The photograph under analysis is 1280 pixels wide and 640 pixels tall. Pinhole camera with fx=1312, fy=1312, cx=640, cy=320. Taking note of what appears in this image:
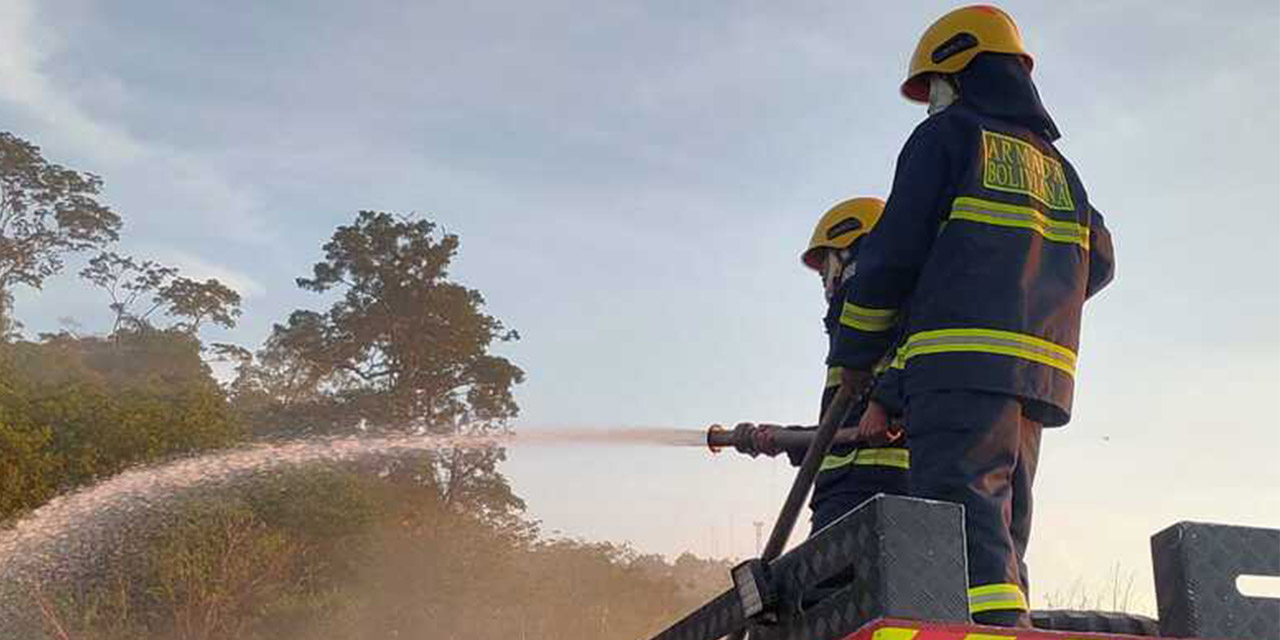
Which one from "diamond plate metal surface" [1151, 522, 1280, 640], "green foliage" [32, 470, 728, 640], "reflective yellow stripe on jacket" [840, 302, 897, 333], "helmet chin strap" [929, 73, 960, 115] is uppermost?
"helmet chin strap" [929, 73, 960, 115]

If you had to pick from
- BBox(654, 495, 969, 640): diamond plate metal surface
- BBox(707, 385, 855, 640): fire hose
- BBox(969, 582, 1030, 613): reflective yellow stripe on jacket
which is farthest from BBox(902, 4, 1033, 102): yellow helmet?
BBox(654, 495, 969, 640): diamond plate metal surface

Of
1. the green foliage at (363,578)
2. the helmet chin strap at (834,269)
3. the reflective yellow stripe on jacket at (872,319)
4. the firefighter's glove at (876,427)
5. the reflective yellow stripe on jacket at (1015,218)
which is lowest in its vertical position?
the green foliage at (363,578)

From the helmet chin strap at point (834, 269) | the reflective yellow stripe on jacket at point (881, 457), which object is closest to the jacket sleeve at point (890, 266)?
the reflective yellow stripe on jacket at point (881, 457)

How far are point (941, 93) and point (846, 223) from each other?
1.88 meters

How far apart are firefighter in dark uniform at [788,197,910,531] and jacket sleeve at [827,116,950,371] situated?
26cm

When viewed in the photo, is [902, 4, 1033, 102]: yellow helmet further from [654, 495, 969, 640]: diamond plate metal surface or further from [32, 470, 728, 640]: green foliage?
[32, 470, 728, 640]: green foliage

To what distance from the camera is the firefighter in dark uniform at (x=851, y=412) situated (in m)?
4.14

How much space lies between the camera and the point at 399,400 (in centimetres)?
3222

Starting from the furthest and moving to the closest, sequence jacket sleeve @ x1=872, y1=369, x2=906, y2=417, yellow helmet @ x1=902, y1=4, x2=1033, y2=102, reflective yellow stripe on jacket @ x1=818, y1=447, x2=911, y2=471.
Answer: reflective yellow stripe on jacket @ x1=818, y1=447, x2=911, y2=471 → jacket sleeve @ x1=872, y1=369, x2=906, y2=417 → yellow helmet @ x1=902, y1=4, x2=1033, y2=102

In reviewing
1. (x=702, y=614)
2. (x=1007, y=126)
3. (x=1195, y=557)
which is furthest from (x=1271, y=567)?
(x=1007, y=126)

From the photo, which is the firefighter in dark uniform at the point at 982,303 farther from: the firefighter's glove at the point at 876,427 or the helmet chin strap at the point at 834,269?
the helmet chin strap at the point at 834,269

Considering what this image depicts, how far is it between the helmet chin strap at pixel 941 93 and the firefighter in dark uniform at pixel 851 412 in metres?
0.54

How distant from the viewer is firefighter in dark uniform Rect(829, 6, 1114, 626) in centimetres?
306

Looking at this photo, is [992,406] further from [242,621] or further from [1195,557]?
[242,621]
